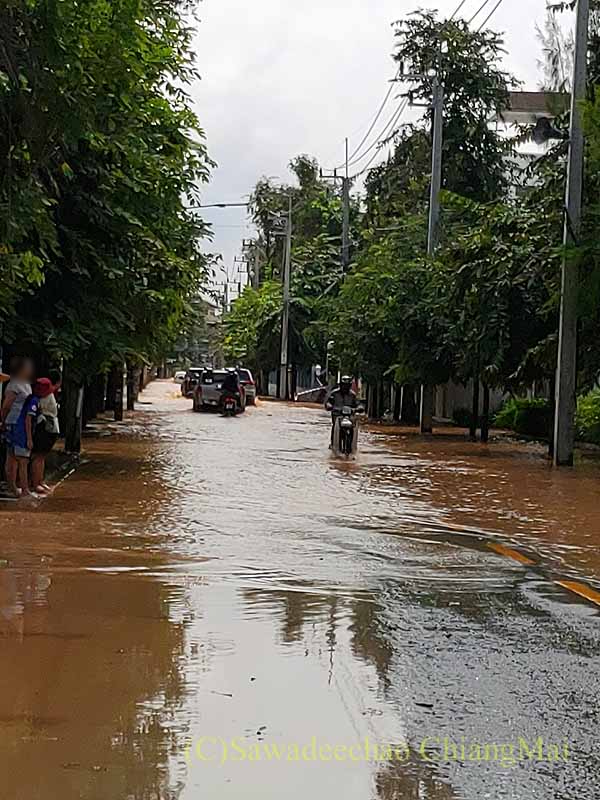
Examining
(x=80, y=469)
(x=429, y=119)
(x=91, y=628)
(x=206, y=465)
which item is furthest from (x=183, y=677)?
(x=429, y=119)

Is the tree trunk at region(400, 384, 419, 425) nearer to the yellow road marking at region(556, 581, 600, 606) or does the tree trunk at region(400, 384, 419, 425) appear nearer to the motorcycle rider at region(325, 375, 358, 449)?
the motorcycle rider at region(325, 375, 358, 449)

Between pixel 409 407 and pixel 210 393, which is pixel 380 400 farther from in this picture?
pixel 210 393

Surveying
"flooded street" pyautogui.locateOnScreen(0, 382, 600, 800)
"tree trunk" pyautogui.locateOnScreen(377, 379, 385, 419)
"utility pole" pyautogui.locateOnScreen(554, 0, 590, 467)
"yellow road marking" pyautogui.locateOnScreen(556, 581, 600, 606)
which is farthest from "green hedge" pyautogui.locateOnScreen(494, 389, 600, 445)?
"yellow road marking" pyautogui.locateOnScreen(556, 581, 600, 606)

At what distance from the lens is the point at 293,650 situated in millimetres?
8148

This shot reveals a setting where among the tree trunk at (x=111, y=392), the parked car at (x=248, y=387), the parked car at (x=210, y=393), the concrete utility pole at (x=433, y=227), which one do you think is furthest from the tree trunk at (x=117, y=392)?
the parked car at (x=248, y=387)

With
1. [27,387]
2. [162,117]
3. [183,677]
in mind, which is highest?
[162,117]

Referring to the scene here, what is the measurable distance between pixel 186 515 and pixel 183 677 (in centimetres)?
793

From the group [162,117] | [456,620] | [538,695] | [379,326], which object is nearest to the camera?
[538,695]

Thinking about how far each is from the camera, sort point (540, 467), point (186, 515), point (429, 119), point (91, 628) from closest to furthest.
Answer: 1. point (91, 628)
2. point (186, 515)
3. point (540, 467)
4. point (429, 119)

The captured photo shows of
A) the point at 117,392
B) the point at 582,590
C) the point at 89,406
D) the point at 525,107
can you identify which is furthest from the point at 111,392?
the point at 525,107

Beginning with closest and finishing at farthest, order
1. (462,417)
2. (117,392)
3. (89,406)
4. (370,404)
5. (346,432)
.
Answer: (346,432)
(89,406)
(117,392)
(462,417)
(370,404)

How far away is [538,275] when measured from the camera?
2569cm

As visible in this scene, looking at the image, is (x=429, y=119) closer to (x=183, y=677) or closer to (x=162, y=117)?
(x=162, y=117)

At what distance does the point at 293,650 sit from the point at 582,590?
12.2 feet
